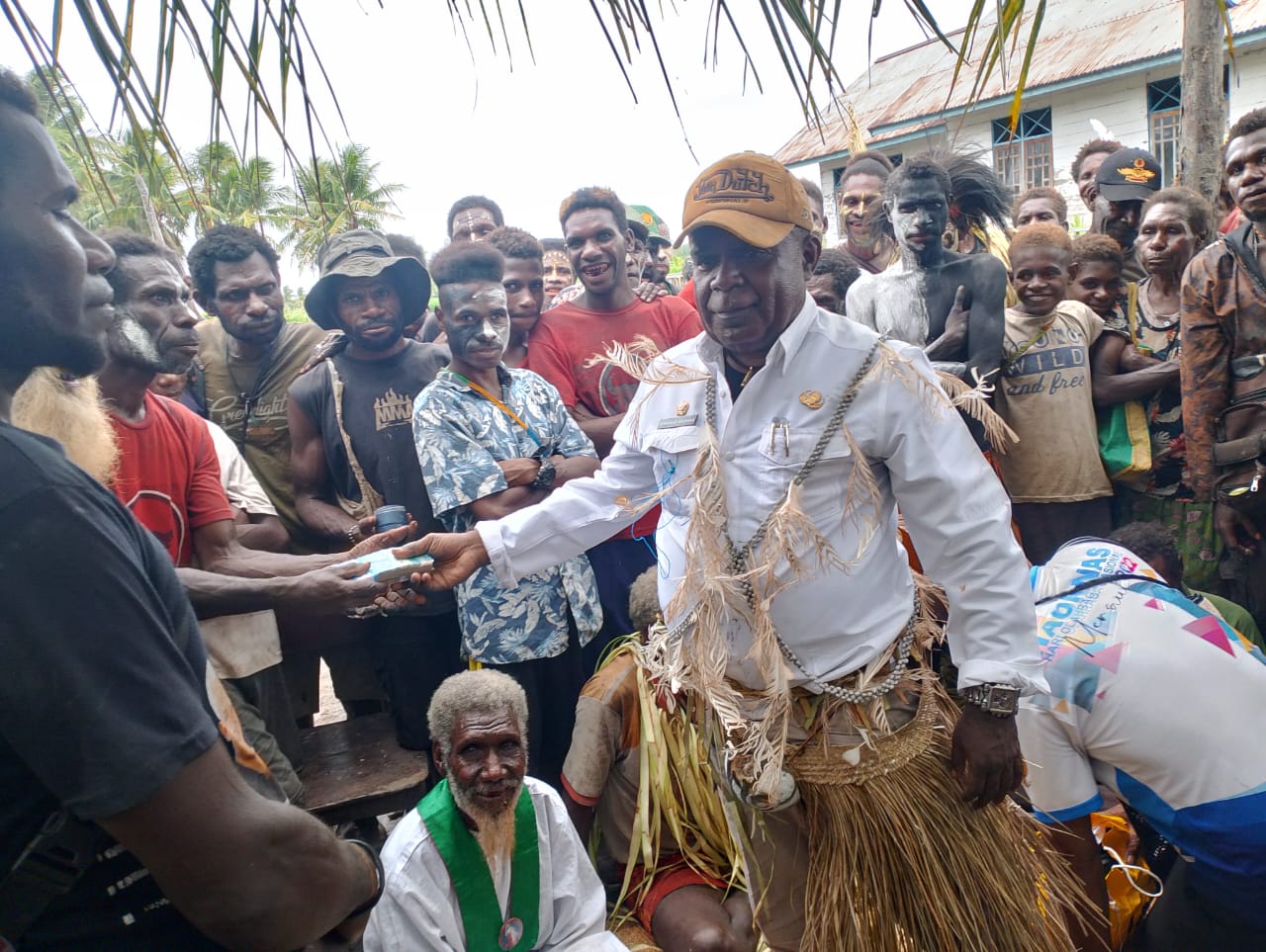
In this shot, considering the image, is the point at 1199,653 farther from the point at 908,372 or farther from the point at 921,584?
the point at 908,372

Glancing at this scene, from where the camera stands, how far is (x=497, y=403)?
3.71 meters

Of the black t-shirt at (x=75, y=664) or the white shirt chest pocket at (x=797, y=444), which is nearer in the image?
the black t-shirt at (x=75, y=664)

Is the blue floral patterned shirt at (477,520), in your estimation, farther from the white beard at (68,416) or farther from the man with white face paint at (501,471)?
the white beard at (68,416)

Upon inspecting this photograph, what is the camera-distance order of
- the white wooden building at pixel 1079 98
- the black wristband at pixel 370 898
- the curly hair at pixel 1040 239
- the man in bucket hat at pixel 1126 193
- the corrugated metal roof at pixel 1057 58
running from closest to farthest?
the black wristband at pixel 370 898, the curly hair at pixel 1040 239, the man in bucket hat at pixel 1126 193, the white wooden building at pixel 1079 98, the corrugated metal roof at pixel 1057 58

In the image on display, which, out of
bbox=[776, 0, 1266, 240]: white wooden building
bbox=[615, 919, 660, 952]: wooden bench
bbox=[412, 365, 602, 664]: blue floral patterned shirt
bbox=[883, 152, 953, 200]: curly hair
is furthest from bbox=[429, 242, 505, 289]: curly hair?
bbox=[776, 0, 1266, 240]: white wooden building

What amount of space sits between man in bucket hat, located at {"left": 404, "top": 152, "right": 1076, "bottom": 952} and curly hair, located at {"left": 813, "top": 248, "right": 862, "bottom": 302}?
235 centimetres

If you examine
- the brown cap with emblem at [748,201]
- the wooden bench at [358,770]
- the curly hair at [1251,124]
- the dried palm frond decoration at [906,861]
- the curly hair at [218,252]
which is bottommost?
the wooden bench at [358,770]

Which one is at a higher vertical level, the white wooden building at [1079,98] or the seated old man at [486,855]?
the white wooden building at [1079,98]

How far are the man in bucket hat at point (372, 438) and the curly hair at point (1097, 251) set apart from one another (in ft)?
10.9

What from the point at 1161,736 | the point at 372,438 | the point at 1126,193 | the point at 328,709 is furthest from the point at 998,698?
the point at 328,709

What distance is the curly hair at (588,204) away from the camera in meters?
4.57

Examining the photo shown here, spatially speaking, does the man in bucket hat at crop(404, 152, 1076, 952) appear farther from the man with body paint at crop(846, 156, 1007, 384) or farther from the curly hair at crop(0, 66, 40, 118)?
the man with body paint at crop(846, 156, 1007, 384)

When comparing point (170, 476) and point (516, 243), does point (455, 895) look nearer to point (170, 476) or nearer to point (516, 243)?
point (170, 476)

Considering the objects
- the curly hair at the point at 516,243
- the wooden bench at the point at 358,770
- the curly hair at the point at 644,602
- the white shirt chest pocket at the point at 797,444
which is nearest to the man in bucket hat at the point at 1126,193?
the curly hair at the point at 516,243
